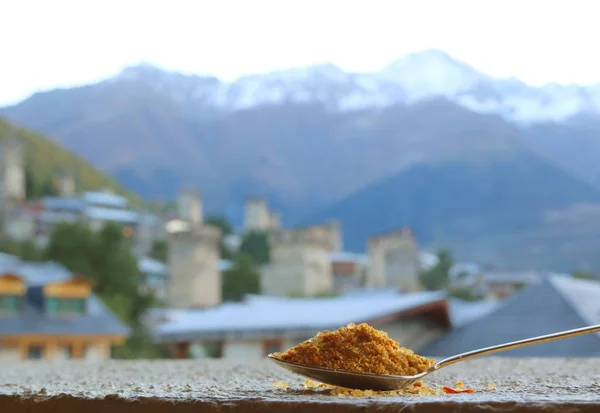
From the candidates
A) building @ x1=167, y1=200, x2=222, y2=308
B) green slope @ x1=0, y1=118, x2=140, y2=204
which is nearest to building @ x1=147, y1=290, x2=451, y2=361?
building @ x1=167, y1=200, x2=222, y2=308

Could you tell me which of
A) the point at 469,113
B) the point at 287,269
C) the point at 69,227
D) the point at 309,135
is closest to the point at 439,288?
the point at 287,269

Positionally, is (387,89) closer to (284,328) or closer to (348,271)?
(348,271)

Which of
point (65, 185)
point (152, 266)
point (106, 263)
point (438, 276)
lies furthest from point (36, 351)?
point (65, 185)

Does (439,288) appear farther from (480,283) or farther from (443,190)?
(443,190)

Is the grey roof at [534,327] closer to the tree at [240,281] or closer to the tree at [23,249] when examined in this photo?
the tree at [23,249]

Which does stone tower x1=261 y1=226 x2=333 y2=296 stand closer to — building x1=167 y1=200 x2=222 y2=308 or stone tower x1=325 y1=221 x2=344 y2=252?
building x1=167 y1=200 x2=222 y2=308

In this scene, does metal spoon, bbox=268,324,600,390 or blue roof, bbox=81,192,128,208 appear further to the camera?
blue roof, bbox=81,192,128,208
